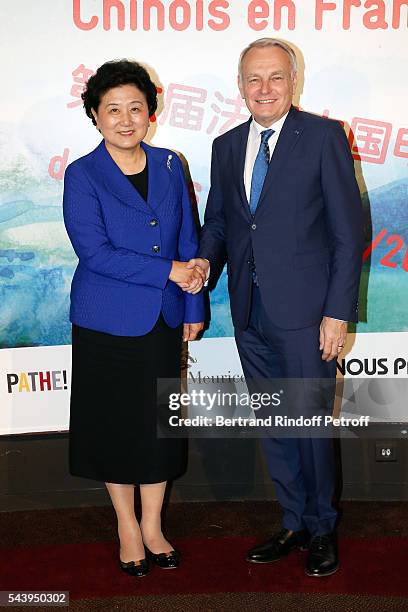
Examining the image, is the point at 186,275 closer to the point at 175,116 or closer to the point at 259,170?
the point at 259,170

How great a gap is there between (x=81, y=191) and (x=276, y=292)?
716 millimetres

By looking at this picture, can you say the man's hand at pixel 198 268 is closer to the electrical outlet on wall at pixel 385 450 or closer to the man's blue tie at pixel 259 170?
the man's blue tie at pixel 259 170

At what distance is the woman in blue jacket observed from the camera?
2.38 m

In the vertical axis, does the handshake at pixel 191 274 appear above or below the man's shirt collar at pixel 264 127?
below

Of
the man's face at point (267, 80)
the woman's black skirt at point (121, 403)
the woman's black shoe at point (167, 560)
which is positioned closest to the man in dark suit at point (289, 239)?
the man's face at point (267, 80)

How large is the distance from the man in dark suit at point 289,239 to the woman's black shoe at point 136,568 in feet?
1.87

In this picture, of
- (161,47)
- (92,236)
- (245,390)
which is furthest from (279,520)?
(161,47)

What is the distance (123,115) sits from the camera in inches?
92.4

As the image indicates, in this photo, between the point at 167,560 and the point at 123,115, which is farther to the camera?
the point at 167,560

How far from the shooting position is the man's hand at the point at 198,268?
248 centimetres

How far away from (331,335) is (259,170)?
23.5 inches

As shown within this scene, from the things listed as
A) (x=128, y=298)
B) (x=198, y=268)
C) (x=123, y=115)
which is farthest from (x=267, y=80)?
(x=128, y=298)

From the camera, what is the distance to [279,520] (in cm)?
303

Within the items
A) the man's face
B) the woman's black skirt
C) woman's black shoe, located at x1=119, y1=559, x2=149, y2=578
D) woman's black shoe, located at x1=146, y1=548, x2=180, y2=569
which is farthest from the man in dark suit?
woman's black shoe, located at x1=119, y1=559, x2=149, y2=578
